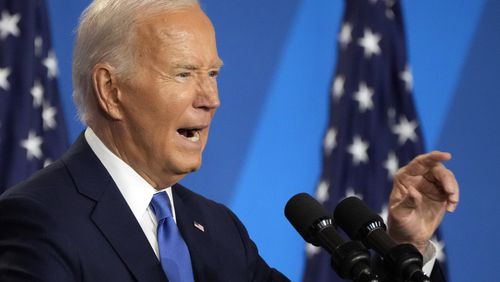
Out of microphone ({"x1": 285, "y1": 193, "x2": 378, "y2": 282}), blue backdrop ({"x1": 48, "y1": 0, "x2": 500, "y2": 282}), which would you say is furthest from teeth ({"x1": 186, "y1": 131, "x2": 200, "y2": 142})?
blue backdrop ({"x1": 48, "y1": 0, "x2": 500, "y2": 282})

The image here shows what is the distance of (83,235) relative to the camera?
1871mm

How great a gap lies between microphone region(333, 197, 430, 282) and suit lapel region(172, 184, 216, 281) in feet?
1.55

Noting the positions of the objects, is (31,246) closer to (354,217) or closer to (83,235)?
(83,235)

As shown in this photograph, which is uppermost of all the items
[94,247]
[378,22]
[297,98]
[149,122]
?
[378,22]

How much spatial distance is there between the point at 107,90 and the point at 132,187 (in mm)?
264

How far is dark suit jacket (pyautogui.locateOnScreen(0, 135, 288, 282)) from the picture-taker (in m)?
1.72

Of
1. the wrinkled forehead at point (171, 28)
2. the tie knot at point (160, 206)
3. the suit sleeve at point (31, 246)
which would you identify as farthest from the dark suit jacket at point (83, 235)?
the wrinkled forehead at point (171, 28)

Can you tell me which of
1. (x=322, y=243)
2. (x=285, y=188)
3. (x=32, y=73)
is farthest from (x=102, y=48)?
(x=285, y=188)

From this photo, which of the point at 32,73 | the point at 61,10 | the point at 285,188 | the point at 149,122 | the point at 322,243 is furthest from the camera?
the point at 285,188

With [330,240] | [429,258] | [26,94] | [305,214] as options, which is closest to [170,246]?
[305,214]

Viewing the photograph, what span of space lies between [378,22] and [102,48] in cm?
240

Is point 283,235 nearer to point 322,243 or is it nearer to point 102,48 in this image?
point 102,48

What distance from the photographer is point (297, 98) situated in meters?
4.38

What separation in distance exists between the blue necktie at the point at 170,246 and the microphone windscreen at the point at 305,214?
0.37m
